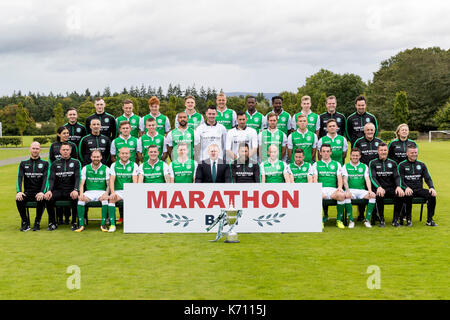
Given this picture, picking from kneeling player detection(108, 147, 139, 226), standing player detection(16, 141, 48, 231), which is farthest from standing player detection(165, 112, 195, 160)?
standing player detection(16, 141, 48, 231)

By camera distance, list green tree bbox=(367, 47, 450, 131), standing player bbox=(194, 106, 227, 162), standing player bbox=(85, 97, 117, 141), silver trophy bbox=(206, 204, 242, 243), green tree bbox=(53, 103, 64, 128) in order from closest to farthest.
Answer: silver trophy bbox=(206, 204, 242, 243)
standing player bbox=(194, 106, 227, 162)
standing player bbox=(85, 97, 117, 141)
green tree bbox=(367, 47, 450, 131)
green tree bbox=(53, 103, 64, 128)

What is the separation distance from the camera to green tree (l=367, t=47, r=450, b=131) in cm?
6838

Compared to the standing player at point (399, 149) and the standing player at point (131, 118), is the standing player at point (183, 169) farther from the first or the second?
the standing player at point (399, 149)

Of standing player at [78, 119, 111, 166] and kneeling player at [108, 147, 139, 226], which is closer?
kneeling player at [108, 147, 139, 226]

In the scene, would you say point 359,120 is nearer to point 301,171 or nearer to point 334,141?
point 334,141

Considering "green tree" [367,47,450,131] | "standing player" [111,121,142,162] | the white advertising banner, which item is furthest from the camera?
"green tree" [367,47,450,131]

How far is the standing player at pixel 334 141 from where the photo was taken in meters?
10.3

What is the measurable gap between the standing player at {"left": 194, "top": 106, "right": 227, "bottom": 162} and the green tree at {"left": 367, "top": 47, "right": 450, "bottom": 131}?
202ft

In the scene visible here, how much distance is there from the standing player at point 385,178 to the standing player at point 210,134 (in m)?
→ 2.90

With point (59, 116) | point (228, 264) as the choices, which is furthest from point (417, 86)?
point (228, 264)

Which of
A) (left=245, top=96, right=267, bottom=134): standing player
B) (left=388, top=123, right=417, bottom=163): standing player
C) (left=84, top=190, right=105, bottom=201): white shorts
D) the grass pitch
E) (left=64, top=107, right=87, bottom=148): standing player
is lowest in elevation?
the grass pitch

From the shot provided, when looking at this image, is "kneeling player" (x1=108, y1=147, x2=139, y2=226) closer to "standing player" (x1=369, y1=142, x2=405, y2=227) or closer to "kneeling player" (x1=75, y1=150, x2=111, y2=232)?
"kneeling player" (x1=75, y1=150, x2=111, y2=232)
